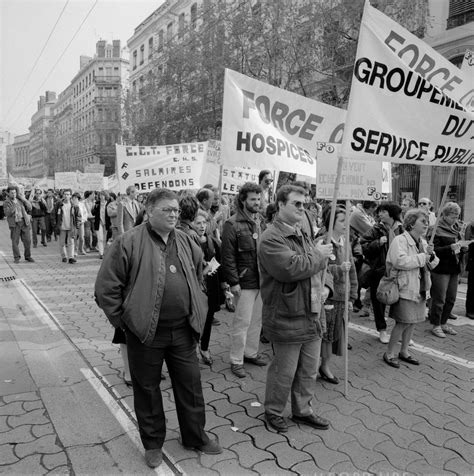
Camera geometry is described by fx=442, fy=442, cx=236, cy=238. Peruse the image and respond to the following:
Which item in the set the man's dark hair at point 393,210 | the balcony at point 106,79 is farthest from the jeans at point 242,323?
the balcony at point 106,79

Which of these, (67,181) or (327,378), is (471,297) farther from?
(67,181)

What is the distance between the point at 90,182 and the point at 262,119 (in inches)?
575

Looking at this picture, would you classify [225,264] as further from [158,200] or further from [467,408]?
[467,408]

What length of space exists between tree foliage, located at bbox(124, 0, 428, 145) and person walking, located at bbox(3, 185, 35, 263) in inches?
→ 399

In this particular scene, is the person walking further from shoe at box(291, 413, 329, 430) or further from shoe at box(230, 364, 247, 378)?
shoe at box(291, 413, 329, 430)

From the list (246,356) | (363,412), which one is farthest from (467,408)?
(246,356)

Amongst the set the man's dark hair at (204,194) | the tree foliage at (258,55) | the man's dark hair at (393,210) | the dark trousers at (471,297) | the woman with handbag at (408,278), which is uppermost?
the tree foliage at (258,55)

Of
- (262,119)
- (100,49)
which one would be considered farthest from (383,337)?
(100,49)

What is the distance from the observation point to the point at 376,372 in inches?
184

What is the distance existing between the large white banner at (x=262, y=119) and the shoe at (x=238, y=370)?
256 cm

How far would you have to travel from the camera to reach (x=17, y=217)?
1128 cm

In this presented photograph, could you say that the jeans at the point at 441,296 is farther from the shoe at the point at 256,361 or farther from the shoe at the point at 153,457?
the shoe at the point at 153,457

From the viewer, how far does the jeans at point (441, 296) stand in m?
6.06

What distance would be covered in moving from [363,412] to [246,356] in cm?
147
